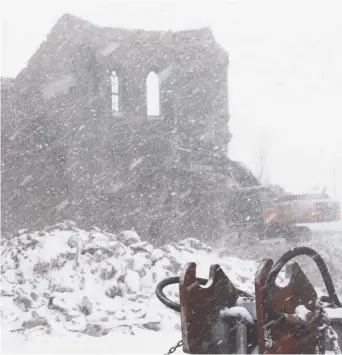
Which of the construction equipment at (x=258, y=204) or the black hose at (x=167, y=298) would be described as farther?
the construction equipment at (x=258, y=204)

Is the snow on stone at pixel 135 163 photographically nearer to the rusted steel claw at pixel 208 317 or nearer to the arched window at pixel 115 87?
the arched window at pixel 115 87

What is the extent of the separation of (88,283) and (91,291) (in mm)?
156

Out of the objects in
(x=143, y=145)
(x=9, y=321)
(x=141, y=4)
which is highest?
(x=141, y=4)

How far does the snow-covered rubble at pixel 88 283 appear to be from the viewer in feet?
18.3

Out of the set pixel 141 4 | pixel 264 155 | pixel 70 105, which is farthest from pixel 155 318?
pixel 141 4

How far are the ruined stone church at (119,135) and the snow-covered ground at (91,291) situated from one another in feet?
4.86

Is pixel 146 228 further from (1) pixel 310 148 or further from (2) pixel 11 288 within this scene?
(1) pixel 310 148

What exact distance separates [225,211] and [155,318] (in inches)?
154

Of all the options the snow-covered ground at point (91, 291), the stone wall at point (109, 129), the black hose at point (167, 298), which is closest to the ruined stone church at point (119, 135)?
the stone wall at point (109, 129)

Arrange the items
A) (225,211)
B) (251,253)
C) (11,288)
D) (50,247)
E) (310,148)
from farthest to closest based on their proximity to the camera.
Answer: (310,148) < (225,211) < (251,253) < (50,247) < (11,288)

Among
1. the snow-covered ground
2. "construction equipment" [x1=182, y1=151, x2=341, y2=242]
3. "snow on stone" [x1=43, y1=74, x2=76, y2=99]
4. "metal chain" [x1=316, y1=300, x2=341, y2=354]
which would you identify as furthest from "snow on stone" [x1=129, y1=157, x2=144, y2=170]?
"metal chain" [x1=316, y1=300, x2=341, y2=354]

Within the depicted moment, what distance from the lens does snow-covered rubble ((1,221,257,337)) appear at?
5570mm

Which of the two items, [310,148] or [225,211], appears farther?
[310,148]

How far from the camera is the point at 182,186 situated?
935cm
